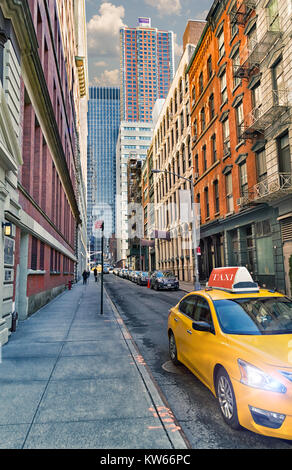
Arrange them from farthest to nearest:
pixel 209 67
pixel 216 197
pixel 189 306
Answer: pixel 209 67 → pixel 216 197 → pixel 189 306

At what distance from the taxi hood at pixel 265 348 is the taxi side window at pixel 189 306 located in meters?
1.63

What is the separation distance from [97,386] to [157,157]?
5182 cm

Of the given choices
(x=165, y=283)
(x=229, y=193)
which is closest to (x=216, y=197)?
(x=229, y=193)

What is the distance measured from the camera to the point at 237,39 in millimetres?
23578

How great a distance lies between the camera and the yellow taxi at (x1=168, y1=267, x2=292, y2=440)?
11.3 feet

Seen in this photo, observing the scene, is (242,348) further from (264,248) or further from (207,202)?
(207,202)

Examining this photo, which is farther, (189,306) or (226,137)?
(226,137)

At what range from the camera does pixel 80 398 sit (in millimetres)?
4875

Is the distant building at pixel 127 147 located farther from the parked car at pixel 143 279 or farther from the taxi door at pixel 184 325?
the taxi door at pixel 184 325

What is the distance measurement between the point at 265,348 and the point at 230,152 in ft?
74.6

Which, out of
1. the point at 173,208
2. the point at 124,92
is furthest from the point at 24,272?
the point at 124,92

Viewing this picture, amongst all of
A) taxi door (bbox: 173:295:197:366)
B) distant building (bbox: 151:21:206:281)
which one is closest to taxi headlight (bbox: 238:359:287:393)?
taxi door (bbox: 173:295:197:366)

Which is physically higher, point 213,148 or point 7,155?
point 213,148
